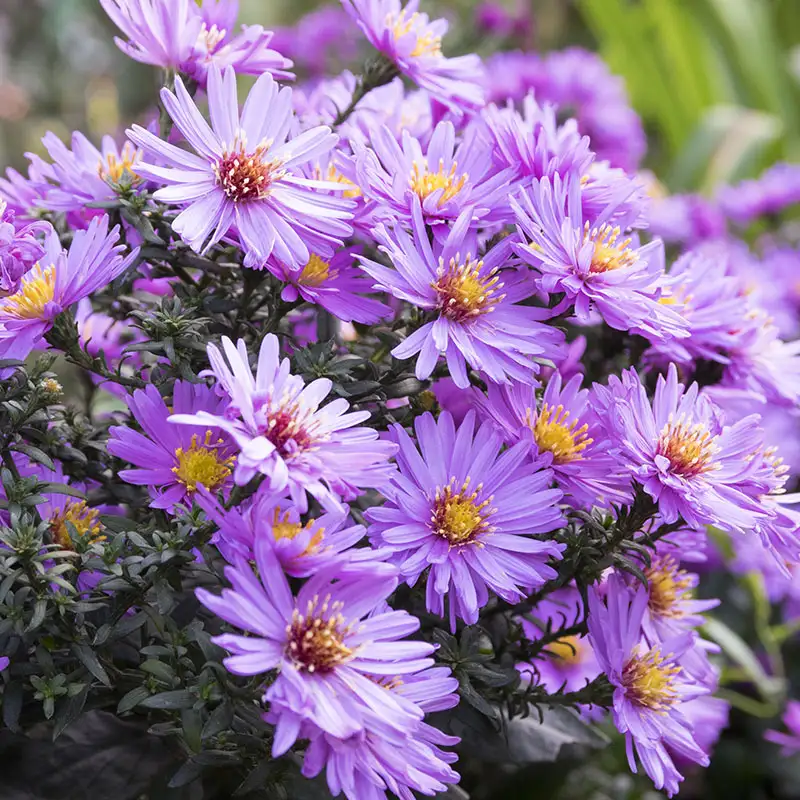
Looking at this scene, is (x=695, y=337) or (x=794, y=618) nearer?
(x=695, y=337)

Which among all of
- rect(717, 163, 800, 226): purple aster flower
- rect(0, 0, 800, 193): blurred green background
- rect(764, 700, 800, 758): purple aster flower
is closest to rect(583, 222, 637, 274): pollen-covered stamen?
rect(764, 700, 800, 758): purple aster flower

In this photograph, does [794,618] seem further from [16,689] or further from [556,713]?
[16,689]

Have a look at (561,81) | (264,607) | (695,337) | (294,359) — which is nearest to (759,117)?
(561,81)

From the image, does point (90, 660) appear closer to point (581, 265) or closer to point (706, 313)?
point (581, 265)

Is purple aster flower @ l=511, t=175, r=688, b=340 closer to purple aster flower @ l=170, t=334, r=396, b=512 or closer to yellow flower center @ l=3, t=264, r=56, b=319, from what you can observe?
purple aster flower @ l=170, t=334, r=396, b=512

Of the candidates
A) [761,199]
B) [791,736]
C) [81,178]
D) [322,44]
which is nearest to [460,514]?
[81,178]

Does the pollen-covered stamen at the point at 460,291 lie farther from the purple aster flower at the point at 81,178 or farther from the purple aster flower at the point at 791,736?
the purple aster flower at the point at 791,736

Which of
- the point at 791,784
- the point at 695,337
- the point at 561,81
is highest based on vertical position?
the point at 561,81
